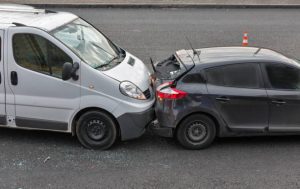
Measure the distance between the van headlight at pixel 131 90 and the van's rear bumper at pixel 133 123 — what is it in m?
0.23

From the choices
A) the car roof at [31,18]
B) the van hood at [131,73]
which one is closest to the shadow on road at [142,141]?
the van hood at [131,73]

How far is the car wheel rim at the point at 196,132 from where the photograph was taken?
5949 millimetres

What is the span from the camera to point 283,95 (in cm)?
589

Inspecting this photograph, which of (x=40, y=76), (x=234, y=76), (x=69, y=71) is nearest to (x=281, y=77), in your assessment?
(x=234, y=76)

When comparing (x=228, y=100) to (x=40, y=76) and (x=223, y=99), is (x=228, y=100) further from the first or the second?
(x=40, y=76)

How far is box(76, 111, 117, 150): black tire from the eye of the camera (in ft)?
19.2

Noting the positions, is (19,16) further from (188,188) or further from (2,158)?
(188,188)

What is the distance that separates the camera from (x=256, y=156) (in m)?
5.82

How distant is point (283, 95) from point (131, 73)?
2179 mm

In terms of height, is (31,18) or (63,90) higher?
(31,18)

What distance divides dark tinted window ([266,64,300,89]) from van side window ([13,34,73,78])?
2.82 m

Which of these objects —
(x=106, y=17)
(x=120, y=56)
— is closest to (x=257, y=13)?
(x=106, y=17)

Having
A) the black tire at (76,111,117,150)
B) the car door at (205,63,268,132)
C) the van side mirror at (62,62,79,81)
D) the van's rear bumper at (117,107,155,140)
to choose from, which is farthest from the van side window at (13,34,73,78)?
the car door at (205,63,268,132)

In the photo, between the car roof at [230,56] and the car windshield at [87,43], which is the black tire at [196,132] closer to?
the car roof at [230,56]
